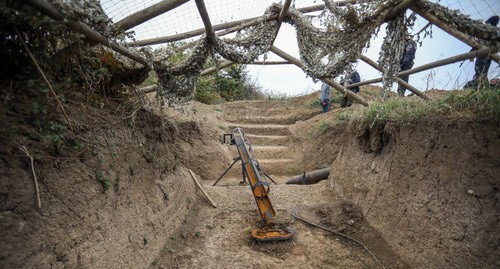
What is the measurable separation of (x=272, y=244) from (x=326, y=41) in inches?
112

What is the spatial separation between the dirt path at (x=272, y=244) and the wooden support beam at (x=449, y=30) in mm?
2461

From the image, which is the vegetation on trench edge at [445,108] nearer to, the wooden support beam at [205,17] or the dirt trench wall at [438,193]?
the dirt trench wall at [438,193]

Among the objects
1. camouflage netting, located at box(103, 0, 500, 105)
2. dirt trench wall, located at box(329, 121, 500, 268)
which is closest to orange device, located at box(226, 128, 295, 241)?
dirt trench wall, located at box(329, 121, 500, 268)

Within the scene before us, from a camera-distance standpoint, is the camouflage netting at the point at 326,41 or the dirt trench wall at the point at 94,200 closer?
the dirt trench wall at the point at 94,200

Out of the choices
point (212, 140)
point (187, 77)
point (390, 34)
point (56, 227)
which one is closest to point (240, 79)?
point (212, 140)

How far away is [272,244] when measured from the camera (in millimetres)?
3590

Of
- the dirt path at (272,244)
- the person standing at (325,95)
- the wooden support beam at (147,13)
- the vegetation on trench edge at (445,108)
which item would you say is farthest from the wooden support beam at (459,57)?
the person standing at (325,95)

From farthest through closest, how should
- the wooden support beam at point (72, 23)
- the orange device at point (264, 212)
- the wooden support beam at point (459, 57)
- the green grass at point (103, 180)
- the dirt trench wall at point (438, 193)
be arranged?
the orange device at point (264, 212) < the green grass at point (103, 180) < the dirt trench wall at point (438, 193) < the wooden support beam at point (459, 57) < the wooden support beam at point (72, 23)

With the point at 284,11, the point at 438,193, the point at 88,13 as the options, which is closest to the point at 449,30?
the point at 438,193

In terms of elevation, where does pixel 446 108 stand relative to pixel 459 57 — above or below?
below

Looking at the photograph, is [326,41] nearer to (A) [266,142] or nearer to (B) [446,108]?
(B) [446,108]

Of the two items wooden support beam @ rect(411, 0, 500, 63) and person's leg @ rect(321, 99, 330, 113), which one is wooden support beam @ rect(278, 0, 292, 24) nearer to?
wooden support beam @ rect(411, 0, 500, 63)

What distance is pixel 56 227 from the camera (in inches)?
75.9

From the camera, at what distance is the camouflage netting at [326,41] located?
213 centimetres
